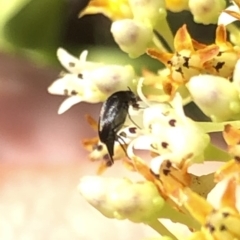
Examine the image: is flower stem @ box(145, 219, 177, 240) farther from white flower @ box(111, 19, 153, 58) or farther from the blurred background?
the blurred background

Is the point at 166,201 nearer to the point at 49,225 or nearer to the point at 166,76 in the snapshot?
the point at 166,76

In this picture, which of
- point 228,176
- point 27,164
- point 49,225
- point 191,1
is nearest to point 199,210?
point 228,176

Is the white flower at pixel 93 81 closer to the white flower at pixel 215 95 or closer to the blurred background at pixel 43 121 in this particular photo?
the white flower at pixel 215 95

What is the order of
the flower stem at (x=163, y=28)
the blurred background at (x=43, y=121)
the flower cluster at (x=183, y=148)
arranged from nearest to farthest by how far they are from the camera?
the flower cluster at (x=183, y=148) < the flower stem at (x=163, y=28) < the blurred background at (x=43, y=121)

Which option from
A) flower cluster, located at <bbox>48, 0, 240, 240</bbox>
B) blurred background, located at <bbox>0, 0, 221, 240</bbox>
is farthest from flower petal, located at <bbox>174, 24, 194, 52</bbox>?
blurred background, located at <bbox>0, 0, 221, 240</bbox>

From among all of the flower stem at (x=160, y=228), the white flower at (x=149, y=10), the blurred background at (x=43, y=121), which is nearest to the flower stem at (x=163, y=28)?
the white flower at (x=149, y=10)

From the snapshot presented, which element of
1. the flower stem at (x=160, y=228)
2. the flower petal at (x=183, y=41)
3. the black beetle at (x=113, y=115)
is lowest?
the flower stem at (x=160, y=228)
